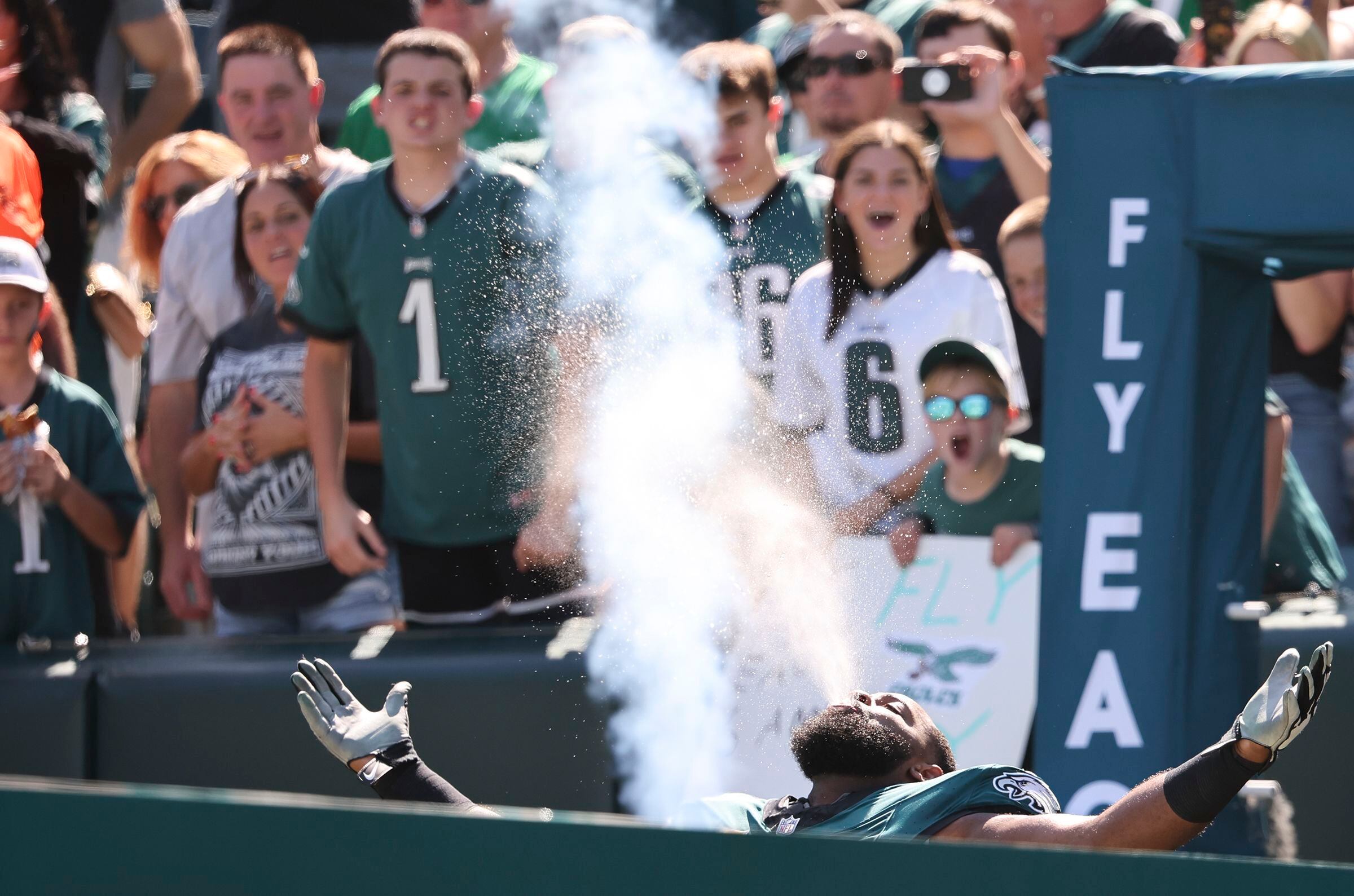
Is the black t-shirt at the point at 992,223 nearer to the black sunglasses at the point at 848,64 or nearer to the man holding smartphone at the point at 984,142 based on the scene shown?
the man holding smartphone at the point at 984,142

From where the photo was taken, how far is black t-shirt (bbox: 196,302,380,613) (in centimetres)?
511

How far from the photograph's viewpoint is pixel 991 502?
187 inches

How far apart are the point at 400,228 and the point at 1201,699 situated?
90.1 inches

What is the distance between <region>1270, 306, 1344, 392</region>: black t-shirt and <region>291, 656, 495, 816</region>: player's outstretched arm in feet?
9.44

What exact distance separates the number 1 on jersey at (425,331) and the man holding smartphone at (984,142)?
1394 mm

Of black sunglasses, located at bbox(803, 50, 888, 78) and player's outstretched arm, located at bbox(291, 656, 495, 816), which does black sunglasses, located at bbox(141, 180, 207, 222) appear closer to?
black sunglasses, located at bbox(803, 50, 888, 78)

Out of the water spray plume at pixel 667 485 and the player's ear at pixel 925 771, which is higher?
the water spray plume at pixel 667 485

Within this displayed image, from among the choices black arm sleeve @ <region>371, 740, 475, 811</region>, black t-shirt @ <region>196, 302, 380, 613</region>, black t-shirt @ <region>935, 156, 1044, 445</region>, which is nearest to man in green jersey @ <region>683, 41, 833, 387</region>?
black t-shirt @ <region>935, 156, 1044, 445</region>

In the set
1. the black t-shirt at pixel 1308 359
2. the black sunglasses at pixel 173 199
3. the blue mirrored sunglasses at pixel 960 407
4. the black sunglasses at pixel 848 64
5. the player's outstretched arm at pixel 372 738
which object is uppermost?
the black sunglasses at pixel 848 64

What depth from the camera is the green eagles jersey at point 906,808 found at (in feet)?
10.6

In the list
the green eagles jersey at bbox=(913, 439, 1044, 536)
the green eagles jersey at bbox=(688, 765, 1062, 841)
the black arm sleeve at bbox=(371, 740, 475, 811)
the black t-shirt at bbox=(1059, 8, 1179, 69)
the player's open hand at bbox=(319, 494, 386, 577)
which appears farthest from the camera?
the black t-shirt at bbox=(1059, 8, 1179, 69)

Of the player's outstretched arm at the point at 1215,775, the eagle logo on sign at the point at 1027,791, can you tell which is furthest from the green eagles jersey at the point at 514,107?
the player's outstretched arm at the point at 1215,775

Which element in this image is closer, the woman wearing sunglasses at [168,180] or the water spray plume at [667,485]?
the water spray plume at [667,485]

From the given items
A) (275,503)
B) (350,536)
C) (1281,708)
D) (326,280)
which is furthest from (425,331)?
(1281,708)
